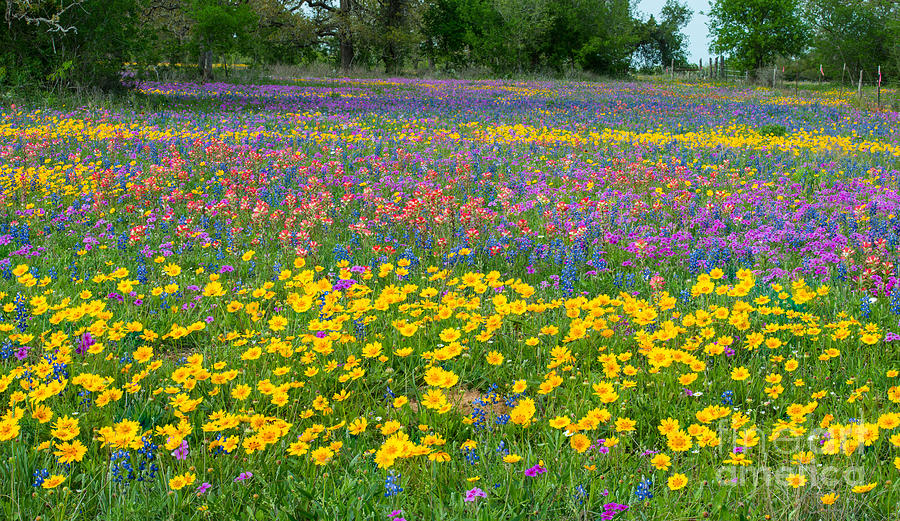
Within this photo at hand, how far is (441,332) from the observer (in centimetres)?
365

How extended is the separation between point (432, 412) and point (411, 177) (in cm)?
552

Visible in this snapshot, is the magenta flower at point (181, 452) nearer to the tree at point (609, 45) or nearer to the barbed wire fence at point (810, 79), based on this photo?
the barbed wire fence at point (810, 79)

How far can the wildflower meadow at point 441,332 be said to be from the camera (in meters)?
2.42

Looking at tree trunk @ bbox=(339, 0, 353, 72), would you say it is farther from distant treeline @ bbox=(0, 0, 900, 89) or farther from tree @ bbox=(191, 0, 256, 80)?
tree @ bbox=(191, 0, 256, 80)

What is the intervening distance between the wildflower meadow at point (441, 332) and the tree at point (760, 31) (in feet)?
160

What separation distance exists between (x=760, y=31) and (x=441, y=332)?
58201 millimetres

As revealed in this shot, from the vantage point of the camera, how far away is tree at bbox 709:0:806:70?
5269 cm

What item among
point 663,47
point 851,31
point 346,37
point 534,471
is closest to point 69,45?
point 534,471

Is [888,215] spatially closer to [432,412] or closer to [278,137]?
[432,412]

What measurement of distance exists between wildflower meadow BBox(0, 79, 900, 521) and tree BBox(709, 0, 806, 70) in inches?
1917

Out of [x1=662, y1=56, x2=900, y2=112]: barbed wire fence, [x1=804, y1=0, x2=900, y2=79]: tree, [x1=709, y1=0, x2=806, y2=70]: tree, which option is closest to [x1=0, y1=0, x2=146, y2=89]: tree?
[x1=662, y1=56, x2=900, y2=112]: barbed wire fence

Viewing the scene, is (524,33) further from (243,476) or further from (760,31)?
(243,476)

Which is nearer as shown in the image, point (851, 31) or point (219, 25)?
point (219, 25)

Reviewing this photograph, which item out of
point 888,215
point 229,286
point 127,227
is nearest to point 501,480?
point 229,286
